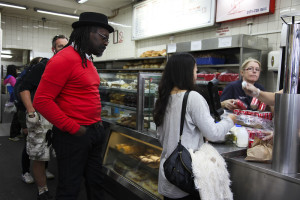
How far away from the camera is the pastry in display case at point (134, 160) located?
8.81ft

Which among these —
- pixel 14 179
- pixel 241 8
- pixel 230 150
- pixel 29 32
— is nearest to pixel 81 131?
pixel 230 150

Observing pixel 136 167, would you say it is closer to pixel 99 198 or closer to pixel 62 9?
pixel 99 198

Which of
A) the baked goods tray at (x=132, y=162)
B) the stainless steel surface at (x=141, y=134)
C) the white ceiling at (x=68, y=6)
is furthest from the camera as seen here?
the white ceiling at (x=68, y=6)

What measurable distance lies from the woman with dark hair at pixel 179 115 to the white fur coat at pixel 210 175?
3.5 inches

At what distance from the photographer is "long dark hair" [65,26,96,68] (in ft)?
5.90

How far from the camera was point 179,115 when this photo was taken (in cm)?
150

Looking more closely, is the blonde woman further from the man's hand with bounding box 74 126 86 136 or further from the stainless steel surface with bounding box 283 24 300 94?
the man's hand with bounding box 74 126 86 136

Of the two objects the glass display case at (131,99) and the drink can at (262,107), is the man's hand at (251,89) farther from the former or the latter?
the glass display case at (131,99)

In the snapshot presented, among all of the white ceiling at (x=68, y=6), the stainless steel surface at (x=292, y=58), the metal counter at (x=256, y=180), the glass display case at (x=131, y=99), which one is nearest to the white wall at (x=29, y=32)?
the white ceiling at (x=68, y=6)

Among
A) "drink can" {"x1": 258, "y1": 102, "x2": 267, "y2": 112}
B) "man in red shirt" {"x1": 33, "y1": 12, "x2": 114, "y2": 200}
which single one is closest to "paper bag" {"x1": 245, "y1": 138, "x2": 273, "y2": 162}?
"drink can" {"x1": 258, "y1": 102, "x2": 267, "y2": 112}

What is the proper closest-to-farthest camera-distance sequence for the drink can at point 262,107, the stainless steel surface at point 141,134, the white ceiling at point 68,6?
the drink can at point 262,107 < the stainless steel surface at point 141,134 < the white ceiling at point 68,6

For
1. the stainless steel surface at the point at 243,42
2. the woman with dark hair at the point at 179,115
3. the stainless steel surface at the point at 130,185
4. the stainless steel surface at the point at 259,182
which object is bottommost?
the stainless steel surface at the point at 130,185

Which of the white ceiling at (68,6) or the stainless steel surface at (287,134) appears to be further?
the white ceiling at (68,6)

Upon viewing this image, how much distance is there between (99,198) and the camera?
2035mm
